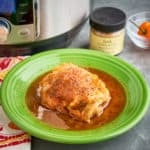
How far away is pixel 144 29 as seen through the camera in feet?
3.20

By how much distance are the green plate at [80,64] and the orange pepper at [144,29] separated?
0.50 feet

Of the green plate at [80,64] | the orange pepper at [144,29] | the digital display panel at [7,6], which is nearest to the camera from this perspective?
the green plate at [80,64]

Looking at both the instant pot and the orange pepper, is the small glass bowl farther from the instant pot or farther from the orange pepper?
the instant pot

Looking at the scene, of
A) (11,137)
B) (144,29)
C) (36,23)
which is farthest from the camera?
(144,29)

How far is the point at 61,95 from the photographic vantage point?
756 millimetres

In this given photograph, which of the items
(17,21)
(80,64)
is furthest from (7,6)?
(80,64)

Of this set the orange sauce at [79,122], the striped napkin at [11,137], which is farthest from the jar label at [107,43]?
the striped napkin at [11,137]

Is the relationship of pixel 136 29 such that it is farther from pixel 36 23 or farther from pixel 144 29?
pixel 36 23

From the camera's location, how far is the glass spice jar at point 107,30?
2.93 ft

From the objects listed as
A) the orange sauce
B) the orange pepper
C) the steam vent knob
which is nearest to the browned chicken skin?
the orange sauce

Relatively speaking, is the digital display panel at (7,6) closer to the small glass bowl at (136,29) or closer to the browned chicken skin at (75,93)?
the browned chicken skin at (75,93)

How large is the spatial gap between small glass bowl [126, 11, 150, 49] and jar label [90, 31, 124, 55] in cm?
6

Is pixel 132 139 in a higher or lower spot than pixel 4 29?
lower

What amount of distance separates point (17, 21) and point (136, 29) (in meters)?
0.31
